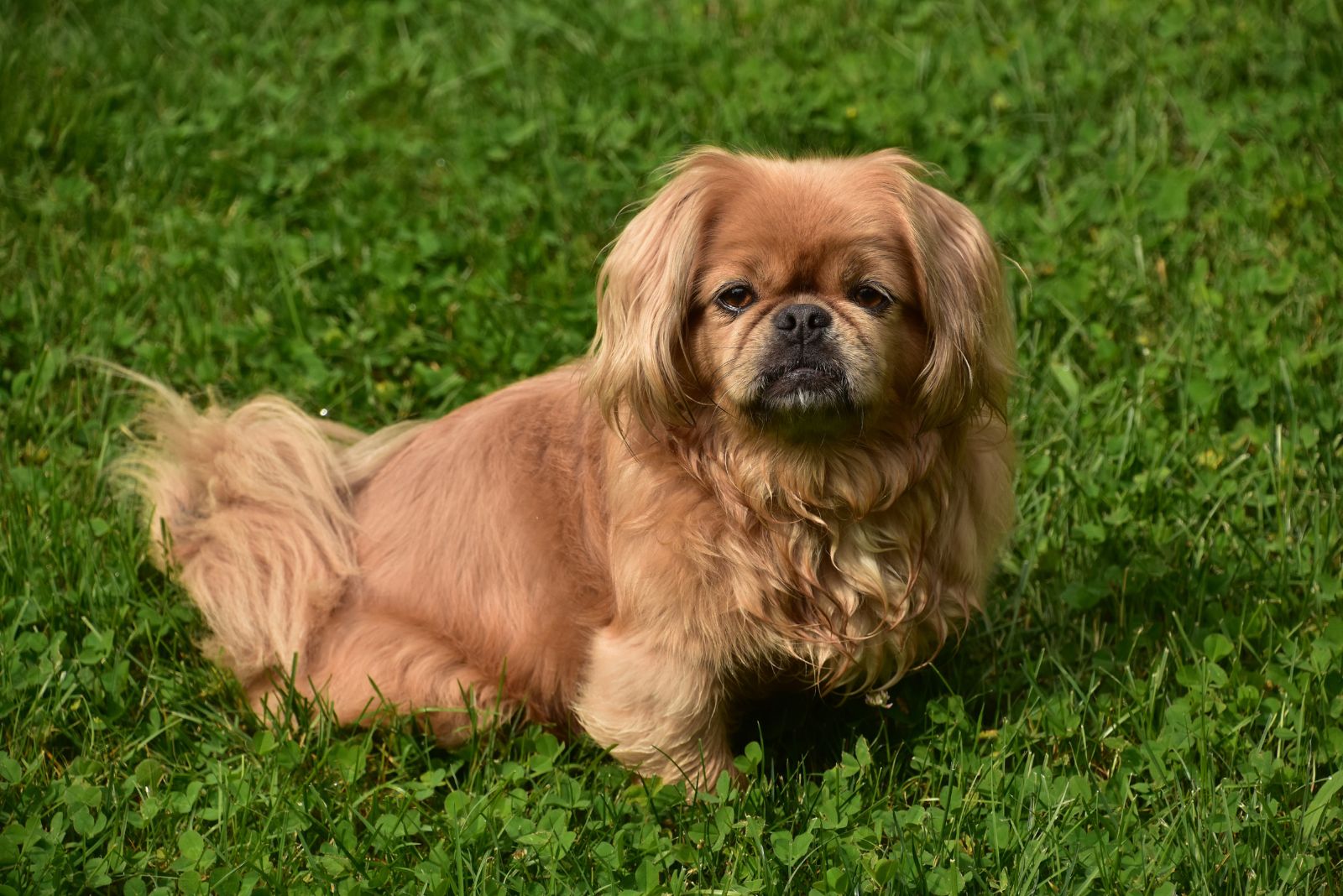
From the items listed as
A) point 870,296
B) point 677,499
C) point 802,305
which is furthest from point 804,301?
point 677,499

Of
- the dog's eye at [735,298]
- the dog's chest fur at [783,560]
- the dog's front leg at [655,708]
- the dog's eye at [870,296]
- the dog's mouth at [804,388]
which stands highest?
the dog's eye at [870,296]

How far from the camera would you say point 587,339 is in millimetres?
4094

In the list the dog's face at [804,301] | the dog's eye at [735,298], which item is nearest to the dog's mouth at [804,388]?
the dog's face at [804,301]

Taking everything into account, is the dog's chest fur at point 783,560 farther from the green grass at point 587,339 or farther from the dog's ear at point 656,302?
the green grass at point 587,339

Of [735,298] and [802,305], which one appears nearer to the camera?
[802,305]

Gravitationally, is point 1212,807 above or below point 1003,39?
below

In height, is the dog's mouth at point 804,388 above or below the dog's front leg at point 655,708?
above

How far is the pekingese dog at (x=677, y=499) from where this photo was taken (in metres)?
2.63

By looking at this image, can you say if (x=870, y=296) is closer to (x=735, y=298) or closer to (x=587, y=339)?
(x=735, y=298)

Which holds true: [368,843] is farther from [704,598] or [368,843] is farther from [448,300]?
[448,300]

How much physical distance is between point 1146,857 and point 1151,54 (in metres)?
3.34

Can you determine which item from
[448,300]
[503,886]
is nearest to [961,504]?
[503,886]

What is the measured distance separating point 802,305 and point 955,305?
1.07ft

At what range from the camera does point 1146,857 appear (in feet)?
8.40
